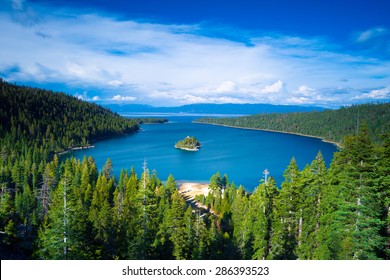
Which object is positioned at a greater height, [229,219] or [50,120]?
[50,120]

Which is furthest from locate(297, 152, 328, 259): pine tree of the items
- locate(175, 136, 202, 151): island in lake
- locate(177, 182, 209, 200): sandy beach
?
locate(175, 136, 202, 151): island in lake

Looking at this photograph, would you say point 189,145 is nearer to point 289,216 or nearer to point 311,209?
point 289,216

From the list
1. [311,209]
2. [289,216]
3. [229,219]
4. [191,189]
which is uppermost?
[311,209]

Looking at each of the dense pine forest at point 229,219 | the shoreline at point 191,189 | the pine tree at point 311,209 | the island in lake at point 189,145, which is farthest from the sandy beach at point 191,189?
the island in lake at point 189,145

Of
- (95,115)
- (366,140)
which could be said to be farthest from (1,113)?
(366,140)

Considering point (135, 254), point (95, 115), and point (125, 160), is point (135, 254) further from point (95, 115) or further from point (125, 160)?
point (95, 115)

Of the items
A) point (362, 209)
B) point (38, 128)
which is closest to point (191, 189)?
point (362, 209)

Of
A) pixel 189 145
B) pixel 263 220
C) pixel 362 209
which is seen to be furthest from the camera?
pixel 189 145

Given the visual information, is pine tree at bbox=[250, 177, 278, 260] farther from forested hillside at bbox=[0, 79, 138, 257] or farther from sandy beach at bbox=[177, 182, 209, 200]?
sandy beach at bbox=[177, 182, 209, 200]

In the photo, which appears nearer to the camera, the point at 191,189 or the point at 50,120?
the point at 191,189

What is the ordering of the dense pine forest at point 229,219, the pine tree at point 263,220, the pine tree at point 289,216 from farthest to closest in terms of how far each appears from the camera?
the pine tree at point 289,216 → the pine tree at point 263,220 → the dense pine forest at point 229,219

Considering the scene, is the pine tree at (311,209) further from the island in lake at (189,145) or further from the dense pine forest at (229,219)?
the island in lake at (189,145)
